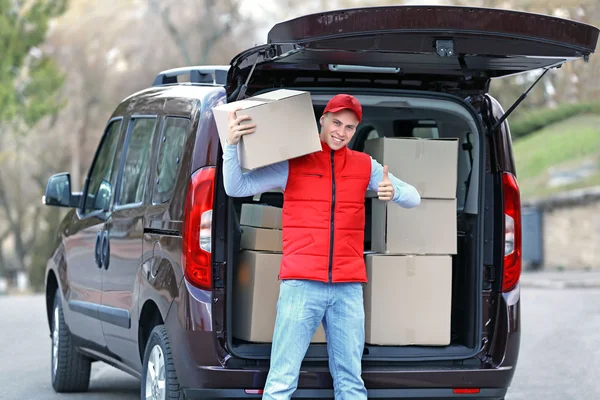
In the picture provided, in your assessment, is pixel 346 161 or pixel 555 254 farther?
pixel 555 254

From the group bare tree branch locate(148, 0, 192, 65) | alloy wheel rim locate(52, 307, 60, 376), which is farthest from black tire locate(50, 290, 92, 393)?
bare tree branch locate(148, 0, 192, 65)

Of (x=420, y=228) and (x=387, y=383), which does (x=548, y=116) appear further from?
(x=387, y=383)

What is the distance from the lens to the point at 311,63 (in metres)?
5.76

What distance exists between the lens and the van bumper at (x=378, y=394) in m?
5.45

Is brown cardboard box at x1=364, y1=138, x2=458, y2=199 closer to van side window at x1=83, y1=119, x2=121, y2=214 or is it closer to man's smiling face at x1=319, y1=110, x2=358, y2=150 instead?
man's smiling face at x1=319, y1=110, x2=358, y2=150

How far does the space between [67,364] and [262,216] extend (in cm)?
294

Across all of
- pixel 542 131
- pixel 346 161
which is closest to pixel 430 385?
pixel 346 161

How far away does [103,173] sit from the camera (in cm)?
764

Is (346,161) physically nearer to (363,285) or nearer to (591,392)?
(363,285)

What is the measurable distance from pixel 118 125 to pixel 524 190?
82.3ft

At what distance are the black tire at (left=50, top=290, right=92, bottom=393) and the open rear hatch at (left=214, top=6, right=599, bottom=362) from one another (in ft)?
8.96

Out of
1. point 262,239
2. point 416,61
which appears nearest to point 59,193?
point 262,239

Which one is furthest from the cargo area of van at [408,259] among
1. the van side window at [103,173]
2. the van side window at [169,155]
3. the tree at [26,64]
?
the tree at [26,64]

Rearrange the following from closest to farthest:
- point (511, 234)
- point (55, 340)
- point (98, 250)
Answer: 1. point (511, 234)
2. point (98, 250)
3. point (55, 340)
